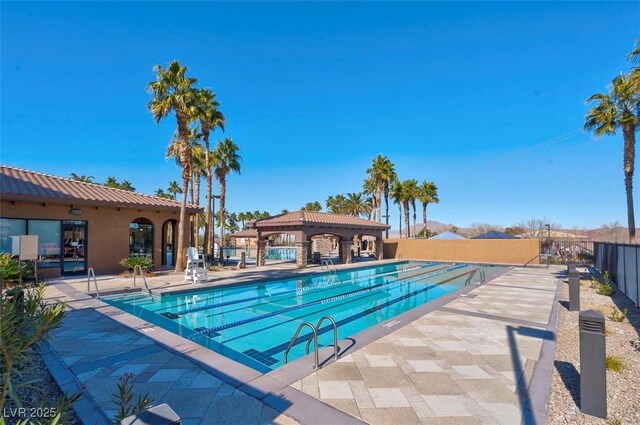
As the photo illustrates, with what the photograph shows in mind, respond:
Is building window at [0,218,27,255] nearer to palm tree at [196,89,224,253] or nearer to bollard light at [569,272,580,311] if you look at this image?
palm tree at [196,89,224,253]

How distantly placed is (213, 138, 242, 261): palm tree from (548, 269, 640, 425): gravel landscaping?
23.4m

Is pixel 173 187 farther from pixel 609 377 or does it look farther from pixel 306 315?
pixel 609 377

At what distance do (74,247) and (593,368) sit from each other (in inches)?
724

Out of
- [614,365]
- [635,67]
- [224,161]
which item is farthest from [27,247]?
[635,67]

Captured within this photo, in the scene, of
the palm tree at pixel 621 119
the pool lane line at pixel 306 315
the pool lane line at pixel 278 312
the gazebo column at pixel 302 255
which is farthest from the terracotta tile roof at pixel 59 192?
the palm tree at pixel 621 119

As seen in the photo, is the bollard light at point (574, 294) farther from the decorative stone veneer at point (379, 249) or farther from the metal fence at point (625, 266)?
the decorative stone veneer at point (379, 249)

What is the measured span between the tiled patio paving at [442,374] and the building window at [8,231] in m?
15.2

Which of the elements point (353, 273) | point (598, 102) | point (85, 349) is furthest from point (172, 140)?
point (598, 102)

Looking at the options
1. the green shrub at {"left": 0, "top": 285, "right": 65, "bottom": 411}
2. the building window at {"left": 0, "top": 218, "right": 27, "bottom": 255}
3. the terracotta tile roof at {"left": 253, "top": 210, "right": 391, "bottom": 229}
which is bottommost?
the green shrub at {"left": 0, "top": 285, "right": 65, "bottom": 411}

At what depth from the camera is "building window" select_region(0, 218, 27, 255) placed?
12.8 m

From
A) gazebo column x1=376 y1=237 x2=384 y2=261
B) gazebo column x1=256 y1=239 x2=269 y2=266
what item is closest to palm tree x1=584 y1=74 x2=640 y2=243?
gazebo column x1=376 y1=237 x2=384 y2=261

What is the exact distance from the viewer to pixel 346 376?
446 cm

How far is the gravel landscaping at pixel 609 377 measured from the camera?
3.53 m

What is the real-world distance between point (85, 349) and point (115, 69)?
547 inches
